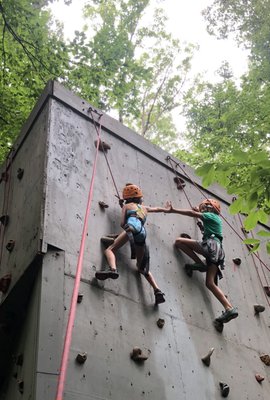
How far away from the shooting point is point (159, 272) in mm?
5016

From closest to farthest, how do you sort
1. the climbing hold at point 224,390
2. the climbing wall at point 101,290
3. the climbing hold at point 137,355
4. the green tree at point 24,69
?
the climbing wall at point 101,290
the climbing hold at point 137,355
the climbing hold at point 224,390
the green tree at point 24,69

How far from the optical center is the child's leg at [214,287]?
524cm

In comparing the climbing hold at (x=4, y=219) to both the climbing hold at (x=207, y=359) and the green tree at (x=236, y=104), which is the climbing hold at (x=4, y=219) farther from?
the green tree at (x=236, y=104)

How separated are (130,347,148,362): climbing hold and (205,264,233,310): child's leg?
167 centimetres

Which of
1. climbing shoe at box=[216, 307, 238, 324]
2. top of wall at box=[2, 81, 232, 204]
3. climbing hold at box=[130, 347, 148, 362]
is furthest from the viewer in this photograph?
top of wall at box=[2, 81, 232, 204]

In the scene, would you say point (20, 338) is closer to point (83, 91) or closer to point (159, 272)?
point (159, 272)

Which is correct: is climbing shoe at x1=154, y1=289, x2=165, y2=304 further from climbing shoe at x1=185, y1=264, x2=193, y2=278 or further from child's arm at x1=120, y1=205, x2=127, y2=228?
climbing shoe at x1=185, y1=264, x2=193, y2=278

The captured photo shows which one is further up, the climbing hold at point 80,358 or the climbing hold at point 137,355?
the climbing hold at point 137,355

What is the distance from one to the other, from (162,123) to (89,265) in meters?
14.9

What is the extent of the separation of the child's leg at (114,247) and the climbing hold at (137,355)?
0.86 m

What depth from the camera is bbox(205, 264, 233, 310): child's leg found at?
524cm

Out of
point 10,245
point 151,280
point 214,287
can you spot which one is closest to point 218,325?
point 214,287

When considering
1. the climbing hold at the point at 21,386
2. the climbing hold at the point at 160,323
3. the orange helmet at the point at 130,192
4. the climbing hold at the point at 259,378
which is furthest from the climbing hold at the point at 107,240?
the climbing hold at the point at 259,378

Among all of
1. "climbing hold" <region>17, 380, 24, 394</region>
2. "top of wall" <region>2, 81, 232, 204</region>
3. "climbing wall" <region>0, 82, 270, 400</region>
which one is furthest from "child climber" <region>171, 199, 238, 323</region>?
"climbing hold" <region>17, 380, 24, 394</region>
